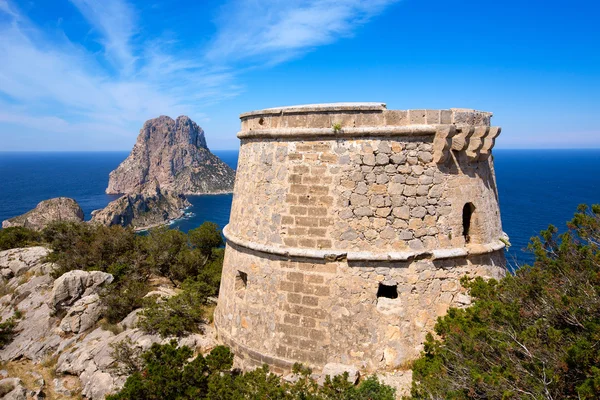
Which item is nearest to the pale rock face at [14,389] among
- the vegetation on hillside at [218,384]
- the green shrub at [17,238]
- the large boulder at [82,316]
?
the large boulder at [82,316]

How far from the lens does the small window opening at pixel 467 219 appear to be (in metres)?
8.13

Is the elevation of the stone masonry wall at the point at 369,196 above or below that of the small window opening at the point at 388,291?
above

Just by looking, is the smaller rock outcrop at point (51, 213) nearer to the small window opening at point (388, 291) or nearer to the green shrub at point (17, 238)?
the green shrub at point (17, 238)

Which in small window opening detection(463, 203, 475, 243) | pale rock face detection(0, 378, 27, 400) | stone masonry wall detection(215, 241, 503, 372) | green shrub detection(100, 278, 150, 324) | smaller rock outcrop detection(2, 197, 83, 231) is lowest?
smaller rock outcrop detection(2, 197, 83, 231)

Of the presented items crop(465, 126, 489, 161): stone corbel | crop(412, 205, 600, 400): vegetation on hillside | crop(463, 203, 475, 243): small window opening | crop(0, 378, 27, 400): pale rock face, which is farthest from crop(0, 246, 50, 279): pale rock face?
crop(465, 126, 489, 161): stone corbel

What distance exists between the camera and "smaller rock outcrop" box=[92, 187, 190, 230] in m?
64.3

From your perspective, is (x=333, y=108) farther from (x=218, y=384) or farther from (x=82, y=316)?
(x=82, y=316)

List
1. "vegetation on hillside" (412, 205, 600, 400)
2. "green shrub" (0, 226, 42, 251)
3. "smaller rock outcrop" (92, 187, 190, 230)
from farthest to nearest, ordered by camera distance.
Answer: "smaller rock outcrop" (92, 187, 190, 230)
"green shrub" (0, 226, 42, 251)
"vegetation on hillside" (412, 205, 600, 400)

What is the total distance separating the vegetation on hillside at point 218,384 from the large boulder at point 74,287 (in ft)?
20.4

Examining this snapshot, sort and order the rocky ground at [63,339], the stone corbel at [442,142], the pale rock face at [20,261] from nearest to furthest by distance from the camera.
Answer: the stone corbel at [442,142], the rocky ground at [63,339], the pale rock face at [20,261]

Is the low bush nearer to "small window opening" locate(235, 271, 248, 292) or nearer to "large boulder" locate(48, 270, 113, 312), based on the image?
"small window opening" locate(235, 271, 248, 292)

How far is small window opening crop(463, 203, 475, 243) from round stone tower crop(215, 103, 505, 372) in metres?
0.17

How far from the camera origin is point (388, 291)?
7.74 m

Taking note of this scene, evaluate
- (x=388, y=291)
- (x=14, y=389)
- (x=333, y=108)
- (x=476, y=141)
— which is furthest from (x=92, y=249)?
(x=476, y=141)
